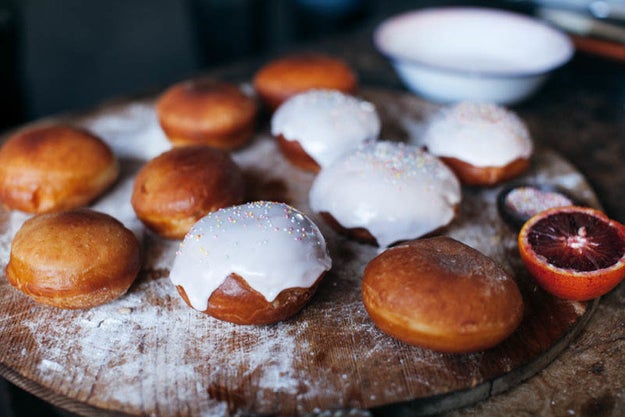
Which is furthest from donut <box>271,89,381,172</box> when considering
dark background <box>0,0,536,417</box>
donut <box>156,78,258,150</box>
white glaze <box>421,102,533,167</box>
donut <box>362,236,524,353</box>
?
dark background <box>0,0,536,417</box>

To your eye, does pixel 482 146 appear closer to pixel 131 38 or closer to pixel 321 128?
pixel 321 128

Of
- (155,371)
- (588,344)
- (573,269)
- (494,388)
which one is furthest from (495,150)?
(155,371)

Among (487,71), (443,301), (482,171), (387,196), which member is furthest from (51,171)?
(487,71)

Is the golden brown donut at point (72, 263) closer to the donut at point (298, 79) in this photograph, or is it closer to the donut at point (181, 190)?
the donut at point (181, 190)

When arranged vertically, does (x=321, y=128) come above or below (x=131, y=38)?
above

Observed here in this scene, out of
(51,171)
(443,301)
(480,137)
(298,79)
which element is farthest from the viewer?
(298,79)

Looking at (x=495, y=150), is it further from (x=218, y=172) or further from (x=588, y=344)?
(x=218, y=172)
